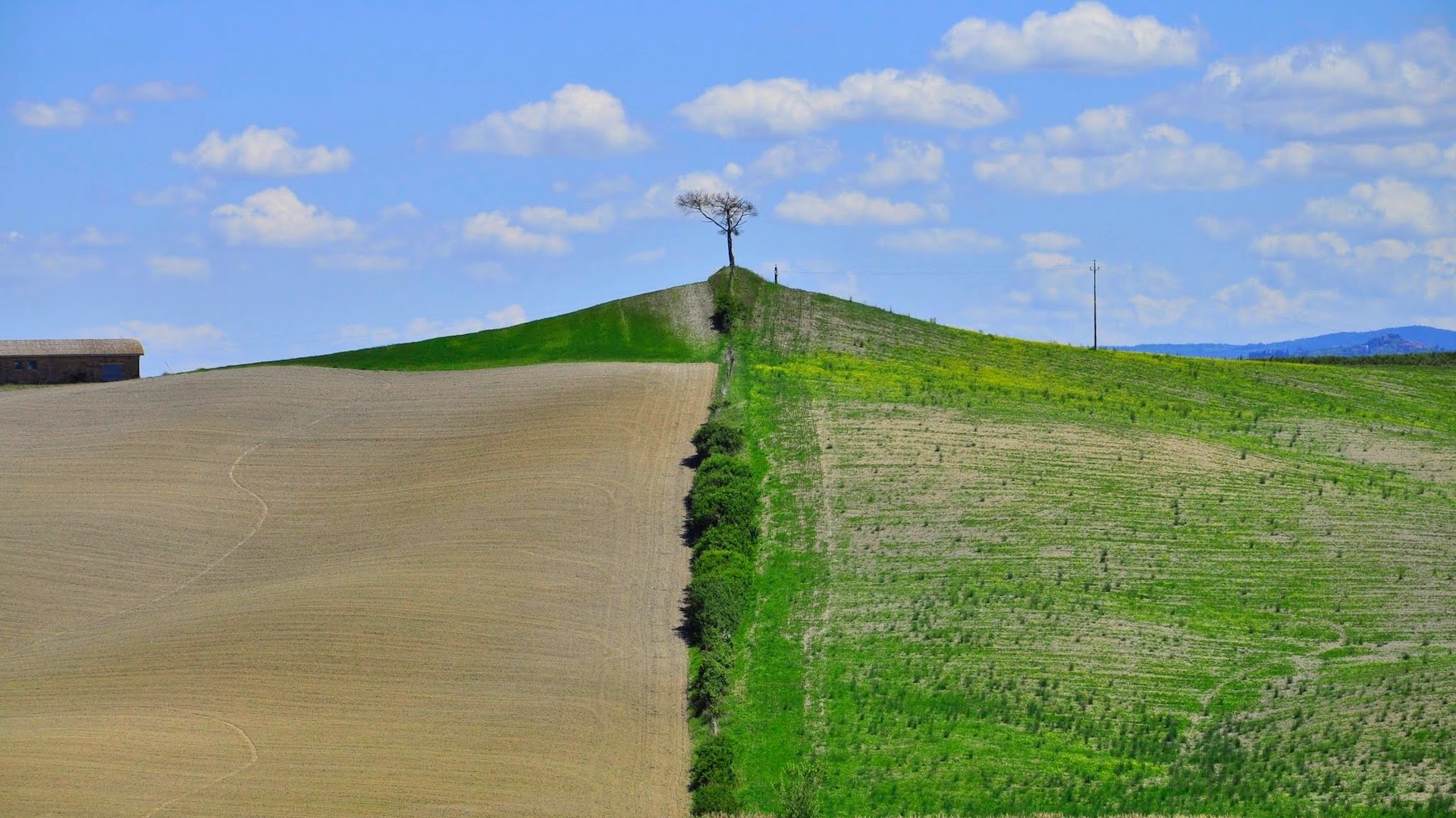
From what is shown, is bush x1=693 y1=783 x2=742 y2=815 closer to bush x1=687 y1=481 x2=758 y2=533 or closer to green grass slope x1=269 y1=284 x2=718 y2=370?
bush x1=687 y1=481 x2=758 y2=533

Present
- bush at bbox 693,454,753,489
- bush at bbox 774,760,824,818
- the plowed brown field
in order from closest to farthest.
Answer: bush at bbox 774,760,824,818
the plowed brown field
bush at bbox 693,454,753,489

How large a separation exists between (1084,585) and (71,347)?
58676 mm

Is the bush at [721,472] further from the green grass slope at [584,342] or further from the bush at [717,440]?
the green grass slope at [584,342]

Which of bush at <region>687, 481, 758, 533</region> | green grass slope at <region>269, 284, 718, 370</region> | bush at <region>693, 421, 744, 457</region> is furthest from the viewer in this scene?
green grass slope at <region>269, 284, 718, 370</region>

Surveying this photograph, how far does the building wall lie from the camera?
8400 centimetres

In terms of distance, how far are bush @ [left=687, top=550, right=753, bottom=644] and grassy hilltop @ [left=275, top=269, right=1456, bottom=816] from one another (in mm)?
707

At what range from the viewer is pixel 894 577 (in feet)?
176

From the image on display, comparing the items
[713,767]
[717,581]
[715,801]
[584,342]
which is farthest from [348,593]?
[584,342]

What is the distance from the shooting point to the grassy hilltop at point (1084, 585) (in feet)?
138

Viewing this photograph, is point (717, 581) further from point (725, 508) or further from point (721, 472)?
point (721, 472)

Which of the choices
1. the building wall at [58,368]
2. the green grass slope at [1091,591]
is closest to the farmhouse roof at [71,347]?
the building wall at [58,368]

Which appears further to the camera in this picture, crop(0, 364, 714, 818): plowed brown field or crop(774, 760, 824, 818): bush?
crop(0, 364, 714, 818): plowed brown field

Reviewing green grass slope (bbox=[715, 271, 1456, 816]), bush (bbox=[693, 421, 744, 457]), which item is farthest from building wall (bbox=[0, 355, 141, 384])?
bush (bbox=[693, 421, 744, 457])

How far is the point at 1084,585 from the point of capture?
53.1 m
